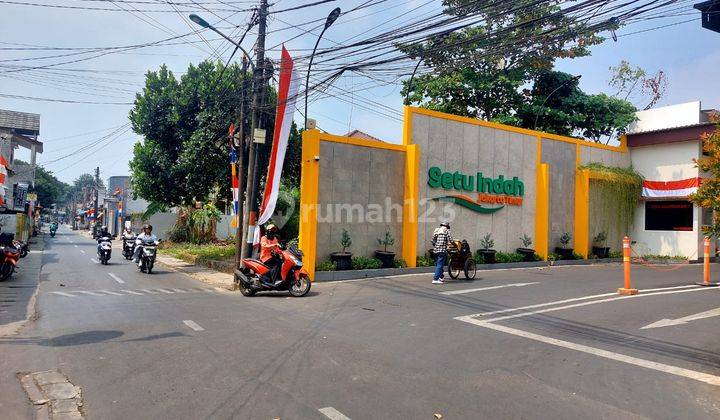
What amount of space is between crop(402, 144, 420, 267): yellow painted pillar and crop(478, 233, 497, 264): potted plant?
10.0ft

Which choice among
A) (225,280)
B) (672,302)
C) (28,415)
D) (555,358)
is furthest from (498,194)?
(28,415)

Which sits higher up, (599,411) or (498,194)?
(498,194)

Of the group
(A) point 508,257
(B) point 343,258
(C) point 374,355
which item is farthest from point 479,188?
(C) point 374,355

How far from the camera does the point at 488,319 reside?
8.69m

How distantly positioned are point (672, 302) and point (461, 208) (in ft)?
25.6

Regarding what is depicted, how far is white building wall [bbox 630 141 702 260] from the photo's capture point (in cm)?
2134

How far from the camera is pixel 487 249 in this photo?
17781 millimetres

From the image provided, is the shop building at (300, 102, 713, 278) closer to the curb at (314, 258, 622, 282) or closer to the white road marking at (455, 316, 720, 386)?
the curb at (314, 258, 622, 282)

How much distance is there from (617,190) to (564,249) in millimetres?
4600

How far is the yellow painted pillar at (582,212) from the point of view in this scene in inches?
816

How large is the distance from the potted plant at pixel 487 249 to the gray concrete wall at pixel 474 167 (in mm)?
187

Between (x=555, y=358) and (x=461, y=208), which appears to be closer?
(x=555, y=358)

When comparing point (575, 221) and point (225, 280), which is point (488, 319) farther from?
point (575, 221)

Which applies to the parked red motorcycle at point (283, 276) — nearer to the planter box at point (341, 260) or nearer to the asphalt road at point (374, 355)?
the asphalt road at point (374, 355)
